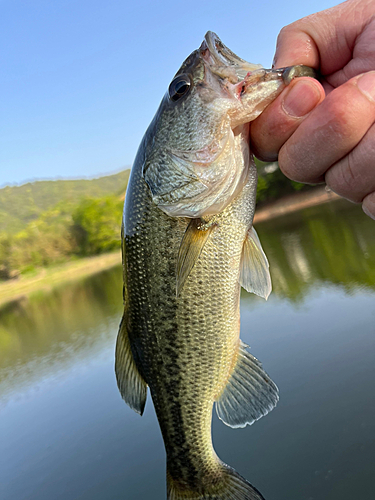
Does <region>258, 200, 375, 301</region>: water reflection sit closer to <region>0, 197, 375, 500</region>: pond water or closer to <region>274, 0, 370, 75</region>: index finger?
<region>0, 197, 375, 500</region>: pond water

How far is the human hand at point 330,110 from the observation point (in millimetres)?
1751

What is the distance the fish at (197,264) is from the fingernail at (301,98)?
0.06m

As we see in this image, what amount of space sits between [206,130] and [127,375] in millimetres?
1615

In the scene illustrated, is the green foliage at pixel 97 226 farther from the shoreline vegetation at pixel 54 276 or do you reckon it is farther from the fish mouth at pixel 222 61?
the fish mouth at pixel 222 61

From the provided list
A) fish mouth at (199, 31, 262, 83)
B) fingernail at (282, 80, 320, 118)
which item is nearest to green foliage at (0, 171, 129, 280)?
fish mouth at (199, 31, 262, 83)

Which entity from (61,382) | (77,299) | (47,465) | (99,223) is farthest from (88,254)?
(47,465)

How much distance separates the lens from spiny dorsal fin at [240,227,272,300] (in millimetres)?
2340

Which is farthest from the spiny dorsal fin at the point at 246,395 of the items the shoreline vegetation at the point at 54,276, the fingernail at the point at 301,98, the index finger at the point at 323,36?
the shoreline vegetation at the point at 54,276

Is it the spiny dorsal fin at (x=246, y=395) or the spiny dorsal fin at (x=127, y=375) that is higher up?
the spiny dorsal fin at (x=127, y=375)

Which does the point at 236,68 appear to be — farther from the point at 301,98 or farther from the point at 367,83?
the point at 367,83

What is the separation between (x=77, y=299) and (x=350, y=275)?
22.7 m

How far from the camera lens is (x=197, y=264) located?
226 centimetres

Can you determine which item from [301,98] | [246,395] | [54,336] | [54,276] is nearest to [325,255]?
[54,336]

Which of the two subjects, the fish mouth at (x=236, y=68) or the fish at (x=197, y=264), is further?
the fish at (x=197, y=264)
